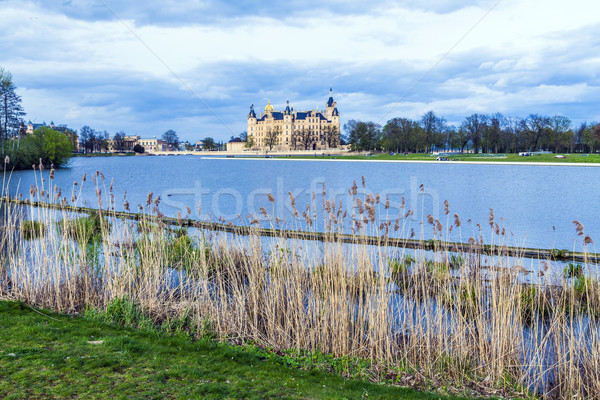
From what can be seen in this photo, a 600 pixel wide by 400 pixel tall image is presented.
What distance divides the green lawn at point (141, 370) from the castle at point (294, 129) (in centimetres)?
10029

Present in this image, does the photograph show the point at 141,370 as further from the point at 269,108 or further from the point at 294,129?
the point at 269,108

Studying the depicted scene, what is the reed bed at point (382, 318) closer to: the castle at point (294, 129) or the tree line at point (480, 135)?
the tree line at point (480, 135)

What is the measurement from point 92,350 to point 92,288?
2.05m

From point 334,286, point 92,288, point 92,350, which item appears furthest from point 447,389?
point 92,288

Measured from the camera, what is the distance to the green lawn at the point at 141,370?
10.4 ft

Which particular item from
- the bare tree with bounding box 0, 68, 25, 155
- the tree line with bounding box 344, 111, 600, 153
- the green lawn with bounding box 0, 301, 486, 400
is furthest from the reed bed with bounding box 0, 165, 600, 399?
the tree line with bounding box 344, 111, 600, 153

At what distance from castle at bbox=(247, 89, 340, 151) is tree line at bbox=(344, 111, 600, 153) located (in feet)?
54.1

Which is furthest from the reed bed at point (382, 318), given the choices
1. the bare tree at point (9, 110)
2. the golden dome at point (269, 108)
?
the golden dome at point (269, 108)

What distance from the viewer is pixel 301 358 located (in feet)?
14.1

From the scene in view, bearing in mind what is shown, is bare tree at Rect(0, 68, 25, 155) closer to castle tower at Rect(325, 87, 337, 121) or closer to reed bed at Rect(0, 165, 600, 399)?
reed bed at Rect(0, 165, 600, 399)

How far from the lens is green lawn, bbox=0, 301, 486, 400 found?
10.4 ft

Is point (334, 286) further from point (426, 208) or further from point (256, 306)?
point (426, 208)

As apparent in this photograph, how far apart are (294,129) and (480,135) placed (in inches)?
2124

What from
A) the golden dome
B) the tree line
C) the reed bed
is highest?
the golden dome
